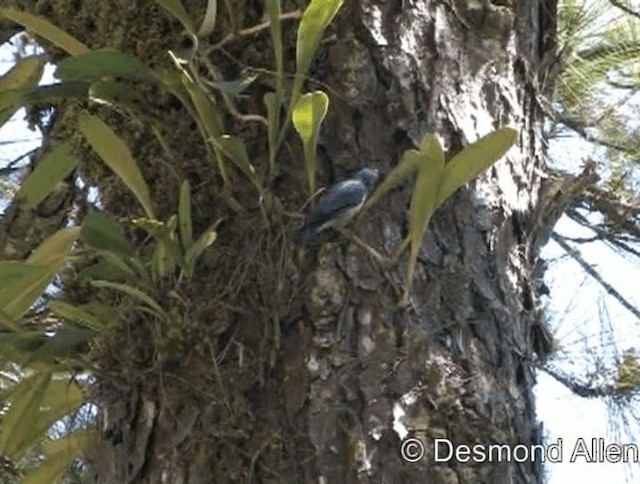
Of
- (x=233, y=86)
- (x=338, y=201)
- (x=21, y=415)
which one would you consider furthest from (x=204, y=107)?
(x=21, y=415)

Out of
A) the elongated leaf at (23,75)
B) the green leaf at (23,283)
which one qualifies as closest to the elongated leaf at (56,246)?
the green leaf at (23,283)

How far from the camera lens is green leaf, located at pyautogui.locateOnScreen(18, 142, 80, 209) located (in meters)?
1.09

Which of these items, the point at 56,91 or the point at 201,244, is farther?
the point at 56,91

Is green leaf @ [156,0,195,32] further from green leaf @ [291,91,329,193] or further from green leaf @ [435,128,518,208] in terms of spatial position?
green leaf @ [435,128,518,208]

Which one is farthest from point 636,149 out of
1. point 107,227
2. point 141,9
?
point 107,227

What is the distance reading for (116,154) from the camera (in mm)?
1006

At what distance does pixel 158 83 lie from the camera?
1.02m

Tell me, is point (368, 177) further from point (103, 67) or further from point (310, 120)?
A: point (103, 67)

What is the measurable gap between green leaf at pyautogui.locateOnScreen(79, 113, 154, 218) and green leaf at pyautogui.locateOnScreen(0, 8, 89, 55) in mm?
103

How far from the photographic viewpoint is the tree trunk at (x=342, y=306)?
90 cm

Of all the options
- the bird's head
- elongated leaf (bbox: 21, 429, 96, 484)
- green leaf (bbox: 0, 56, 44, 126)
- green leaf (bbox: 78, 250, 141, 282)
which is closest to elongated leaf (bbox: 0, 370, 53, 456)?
elongated leaf (bbox: 21, 429, 96, 484)

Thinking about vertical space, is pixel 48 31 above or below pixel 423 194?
above

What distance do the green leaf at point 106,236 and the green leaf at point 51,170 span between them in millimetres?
146

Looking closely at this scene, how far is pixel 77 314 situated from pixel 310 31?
0.97 feet
